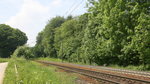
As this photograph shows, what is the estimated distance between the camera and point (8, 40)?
240ft

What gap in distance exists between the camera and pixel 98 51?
27500 millimetres

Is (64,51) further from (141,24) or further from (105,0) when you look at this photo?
(141,24)

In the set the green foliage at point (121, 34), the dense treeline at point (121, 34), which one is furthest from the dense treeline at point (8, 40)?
the green foliage at point (121, 34)

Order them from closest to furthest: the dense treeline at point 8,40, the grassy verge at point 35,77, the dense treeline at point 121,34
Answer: the grassy verge at point 35,77
the dense treeline at point 121,34
the dense treeline at point 8,40

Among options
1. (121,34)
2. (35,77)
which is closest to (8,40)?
(121,34)

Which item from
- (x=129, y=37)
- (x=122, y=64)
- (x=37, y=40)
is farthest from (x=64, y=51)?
(x=37, y=40)

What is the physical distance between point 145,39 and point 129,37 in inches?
105

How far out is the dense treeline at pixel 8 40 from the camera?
72.9 m

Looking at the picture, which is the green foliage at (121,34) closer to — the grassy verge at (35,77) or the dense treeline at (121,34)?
the dense treeline at (121,34)

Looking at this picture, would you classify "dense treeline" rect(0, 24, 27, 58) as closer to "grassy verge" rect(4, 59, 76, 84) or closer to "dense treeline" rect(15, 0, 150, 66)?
"dense treeline" rect(15, 0, 150, 66)

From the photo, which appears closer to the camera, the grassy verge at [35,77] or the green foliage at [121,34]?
the grassy verge at [35,77]

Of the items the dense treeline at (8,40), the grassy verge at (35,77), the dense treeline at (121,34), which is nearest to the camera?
the grassy verge at (35,77)

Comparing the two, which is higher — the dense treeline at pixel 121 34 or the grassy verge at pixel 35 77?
A: the dense treeline at pixel 121 34

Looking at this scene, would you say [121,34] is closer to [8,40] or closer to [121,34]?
[121,34]
